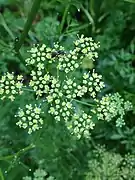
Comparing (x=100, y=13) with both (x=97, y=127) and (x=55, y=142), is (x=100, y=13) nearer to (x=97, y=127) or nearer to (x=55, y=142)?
(x=97, y=127)

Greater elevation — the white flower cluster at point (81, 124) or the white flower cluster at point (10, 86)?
the white flower cluster at point (10, 86)

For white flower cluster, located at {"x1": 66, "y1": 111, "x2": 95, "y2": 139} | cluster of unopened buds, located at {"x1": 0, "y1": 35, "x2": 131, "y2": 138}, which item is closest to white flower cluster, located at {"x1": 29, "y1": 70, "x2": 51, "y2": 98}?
cluster of unopened buds, located at {"x1": 0, "y1": 35, "x2": 131, "y2": 138}

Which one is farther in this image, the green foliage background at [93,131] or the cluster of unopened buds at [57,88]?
the green foliage background at [93,131]

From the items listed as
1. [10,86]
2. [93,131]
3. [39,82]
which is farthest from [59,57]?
[93,131]

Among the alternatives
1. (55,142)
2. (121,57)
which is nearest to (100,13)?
(121,57)

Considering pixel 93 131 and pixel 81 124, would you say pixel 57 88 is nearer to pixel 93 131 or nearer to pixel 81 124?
pixel 81 124

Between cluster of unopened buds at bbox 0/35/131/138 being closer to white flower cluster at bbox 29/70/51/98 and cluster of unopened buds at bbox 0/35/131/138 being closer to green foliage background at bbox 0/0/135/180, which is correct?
white flower cluster at bbox 29/70/51/98

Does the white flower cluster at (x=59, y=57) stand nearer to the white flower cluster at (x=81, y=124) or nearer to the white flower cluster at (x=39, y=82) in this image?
the white flower cluster at (x=39, y=82)

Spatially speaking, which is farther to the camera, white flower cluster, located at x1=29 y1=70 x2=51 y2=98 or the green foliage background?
the green foliage background

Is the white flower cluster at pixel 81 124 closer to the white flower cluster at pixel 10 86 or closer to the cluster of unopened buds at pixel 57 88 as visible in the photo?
the cluster of unopened buds at pixel 57 88

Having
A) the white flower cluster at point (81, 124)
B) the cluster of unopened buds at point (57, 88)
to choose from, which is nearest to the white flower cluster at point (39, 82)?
the cluster of unopened buds at point (57, 88)
